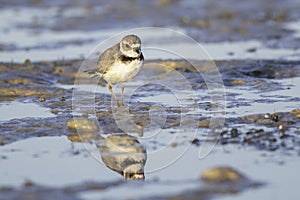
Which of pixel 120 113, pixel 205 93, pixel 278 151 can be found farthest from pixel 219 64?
pixel 278 151

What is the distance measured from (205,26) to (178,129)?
24.2ft

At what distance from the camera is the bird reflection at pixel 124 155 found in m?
6.34

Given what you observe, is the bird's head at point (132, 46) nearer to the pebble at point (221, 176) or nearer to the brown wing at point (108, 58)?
the brown wing at point (108, 58)

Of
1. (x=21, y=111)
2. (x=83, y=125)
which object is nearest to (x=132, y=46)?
(x=83, y=125)

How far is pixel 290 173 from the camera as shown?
6102mm

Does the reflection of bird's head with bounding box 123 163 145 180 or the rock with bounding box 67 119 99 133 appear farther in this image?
the rock with bounding box 67 119 99 133

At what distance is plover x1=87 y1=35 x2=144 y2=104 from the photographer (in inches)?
324

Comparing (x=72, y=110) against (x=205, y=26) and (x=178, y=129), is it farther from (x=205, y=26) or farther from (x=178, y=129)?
(x=205, y=26)

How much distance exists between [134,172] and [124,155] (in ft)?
1.94

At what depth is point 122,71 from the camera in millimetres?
8336

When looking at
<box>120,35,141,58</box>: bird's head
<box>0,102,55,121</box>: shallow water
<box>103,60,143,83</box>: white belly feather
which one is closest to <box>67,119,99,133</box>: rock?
<box>0,102,55,121</box>: shallow water

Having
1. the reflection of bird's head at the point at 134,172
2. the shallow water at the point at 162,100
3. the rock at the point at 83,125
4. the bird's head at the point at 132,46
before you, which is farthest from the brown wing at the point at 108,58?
the reflection of bird's head at the point at 134,172

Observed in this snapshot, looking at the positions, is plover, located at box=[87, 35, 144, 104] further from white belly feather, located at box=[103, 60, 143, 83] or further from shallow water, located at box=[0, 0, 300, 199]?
shallow water, located at box=[0, 0, 300, 199]

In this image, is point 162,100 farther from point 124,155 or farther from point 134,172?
point 134,172
